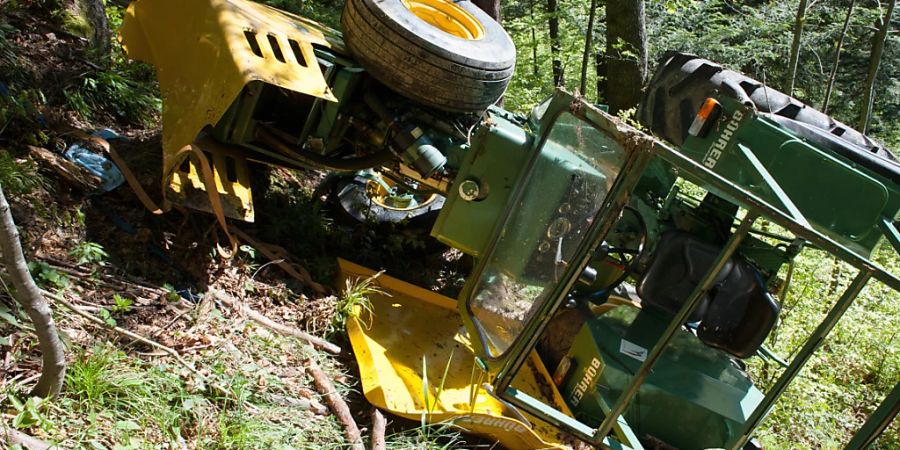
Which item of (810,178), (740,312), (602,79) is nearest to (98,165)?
(740,312)

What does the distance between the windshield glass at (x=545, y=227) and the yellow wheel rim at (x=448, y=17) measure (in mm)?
1263

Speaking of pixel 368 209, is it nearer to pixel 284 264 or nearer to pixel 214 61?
pixel 284 264

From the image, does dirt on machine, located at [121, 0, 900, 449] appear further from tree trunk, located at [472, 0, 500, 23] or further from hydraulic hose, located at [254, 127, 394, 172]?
tree trunk, located at [472, 0, 500, 23]

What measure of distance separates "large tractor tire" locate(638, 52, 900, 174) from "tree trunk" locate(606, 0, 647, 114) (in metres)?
5.05

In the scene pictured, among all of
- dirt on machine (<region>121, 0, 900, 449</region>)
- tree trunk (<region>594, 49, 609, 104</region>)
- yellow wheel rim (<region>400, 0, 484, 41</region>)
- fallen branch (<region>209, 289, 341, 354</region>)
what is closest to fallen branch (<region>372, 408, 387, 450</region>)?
dirt on machine (<region>121, 0, 900, 449</region>)

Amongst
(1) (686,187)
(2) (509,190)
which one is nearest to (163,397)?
(2) (509,190)

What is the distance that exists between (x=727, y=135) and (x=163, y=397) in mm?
2833

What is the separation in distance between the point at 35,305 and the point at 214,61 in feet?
5.79

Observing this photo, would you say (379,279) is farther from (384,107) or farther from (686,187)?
(686,187)

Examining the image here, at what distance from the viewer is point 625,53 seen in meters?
8.76

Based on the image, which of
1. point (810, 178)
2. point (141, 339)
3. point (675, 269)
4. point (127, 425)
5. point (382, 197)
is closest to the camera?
point (127, 425)

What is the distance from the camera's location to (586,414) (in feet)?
13.1

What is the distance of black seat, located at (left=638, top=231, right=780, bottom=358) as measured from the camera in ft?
11.5

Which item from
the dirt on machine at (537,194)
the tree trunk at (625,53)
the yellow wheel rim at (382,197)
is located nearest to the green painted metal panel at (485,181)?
the dirt on machine at (537,194)
